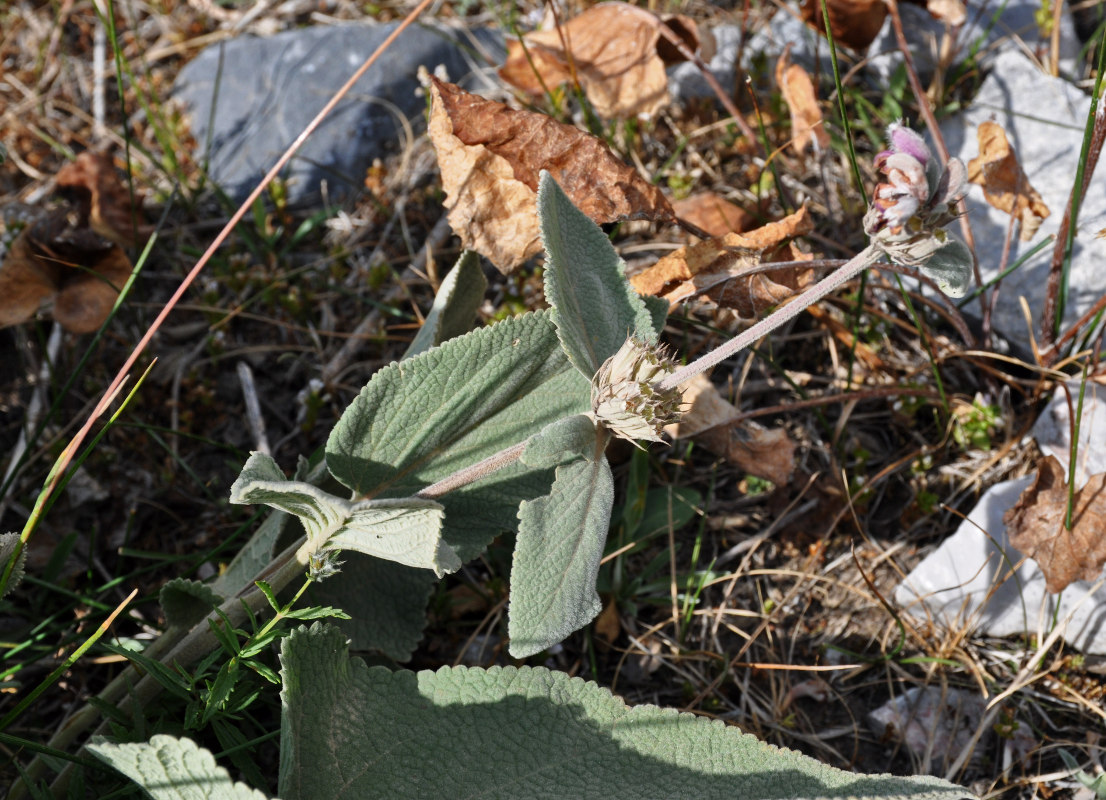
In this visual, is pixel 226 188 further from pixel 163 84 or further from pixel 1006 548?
pixel 1006 548

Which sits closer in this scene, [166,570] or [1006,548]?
[1006,548]

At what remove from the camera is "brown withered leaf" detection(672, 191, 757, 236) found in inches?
113

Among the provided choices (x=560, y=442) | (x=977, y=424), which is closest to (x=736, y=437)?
(x=977, y=424)

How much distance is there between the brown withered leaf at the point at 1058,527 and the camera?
7.73 ft

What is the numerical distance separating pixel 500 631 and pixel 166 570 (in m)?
0.98

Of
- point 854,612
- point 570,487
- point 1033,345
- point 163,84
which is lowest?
point 854,612

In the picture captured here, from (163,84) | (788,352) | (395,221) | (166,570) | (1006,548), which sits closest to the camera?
(1006,548)

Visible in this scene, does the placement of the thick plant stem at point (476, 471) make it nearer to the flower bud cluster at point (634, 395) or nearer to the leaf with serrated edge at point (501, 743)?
the flower bud cluster at point (634, 395)

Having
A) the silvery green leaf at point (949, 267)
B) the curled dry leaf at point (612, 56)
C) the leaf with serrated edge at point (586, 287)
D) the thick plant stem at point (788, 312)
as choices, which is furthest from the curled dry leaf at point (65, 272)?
the silvery green leaf at point (949, 267)

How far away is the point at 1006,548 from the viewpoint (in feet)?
8.29

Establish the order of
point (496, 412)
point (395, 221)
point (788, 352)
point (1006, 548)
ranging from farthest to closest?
point (395, 221)
point (788, 352)
point (1006, 548)
point (496, 412)

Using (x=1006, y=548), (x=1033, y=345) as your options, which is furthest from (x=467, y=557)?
(x=1033, y=345)

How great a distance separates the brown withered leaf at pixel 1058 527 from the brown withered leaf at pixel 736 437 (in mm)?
598

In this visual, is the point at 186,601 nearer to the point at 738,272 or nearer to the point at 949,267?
the point at 738,272
